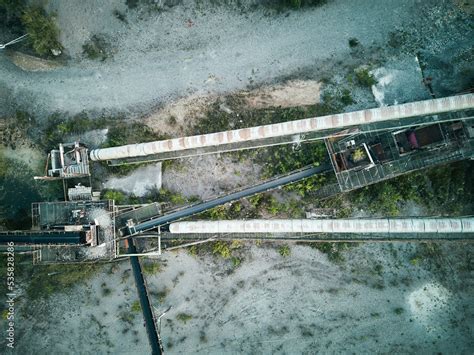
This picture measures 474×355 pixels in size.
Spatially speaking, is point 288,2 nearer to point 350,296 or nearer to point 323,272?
point 323,272

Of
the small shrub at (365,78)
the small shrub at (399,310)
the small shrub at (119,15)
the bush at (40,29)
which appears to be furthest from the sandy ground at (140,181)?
the small shrub at (399,310)

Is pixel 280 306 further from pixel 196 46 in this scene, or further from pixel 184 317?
pixel 196 46

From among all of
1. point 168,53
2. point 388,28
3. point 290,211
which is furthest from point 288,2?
point 290,211

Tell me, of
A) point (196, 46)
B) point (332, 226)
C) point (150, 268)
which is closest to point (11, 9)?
point (196, 46)

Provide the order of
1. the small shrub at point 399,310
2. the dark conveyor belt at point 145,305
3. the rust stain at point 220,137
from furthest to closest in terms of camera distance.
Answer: the small shrub at point 399,310 < the rust stain at point 220,137 < the dark conveyor belt at point 145,305

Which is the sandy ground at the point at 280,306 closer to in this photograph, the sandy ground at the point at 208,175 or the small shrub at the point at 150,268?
the small shrub at the point at 150,268
